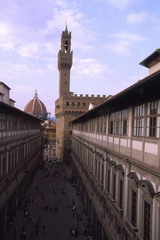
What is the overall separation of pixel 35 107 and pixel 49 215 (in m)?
120

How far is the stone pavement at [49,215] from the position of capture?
28.7 metres

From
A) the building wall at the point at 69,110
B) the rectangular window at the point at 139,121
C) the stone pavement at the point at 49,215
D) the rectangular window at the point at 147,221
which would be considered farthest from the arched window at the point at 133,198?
the building wall at the point at 69,110

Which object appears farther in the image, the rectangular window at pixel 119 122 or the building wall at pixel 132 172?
the rectangular window at pixel 119 122

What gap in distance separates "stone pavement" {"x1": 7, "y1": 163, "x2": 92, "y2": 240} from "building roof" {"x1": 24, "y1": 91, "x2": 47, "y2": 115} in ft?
336

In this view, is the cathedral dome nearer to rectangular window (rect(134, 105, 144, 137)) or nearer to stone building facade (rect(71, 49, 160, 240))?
stone building facade (rect(71, 49, 160, 240))

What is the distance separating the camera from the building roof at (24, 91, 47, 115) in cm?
15112

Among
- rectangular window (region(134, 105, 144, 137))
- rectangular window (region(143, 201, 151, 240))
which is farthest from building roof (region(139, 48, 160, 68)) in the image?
rectangular window (region(143, 201, 151, 240))

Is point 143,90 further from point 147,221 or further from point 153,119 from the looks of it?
point 147,221

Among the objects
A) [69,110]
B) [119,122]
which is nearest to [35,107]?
[69,110]

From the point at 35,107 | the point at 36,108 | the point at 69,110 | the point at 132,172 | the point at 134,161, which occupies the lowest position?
the point at 132,172

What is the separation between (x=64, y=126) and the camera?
271 feet

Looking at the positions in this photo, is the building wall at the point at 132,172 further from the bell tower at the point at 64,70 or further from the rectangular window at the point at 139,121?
the bell tower at the point at 64,70

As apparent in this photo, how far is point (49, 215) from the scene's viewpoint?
35.2m

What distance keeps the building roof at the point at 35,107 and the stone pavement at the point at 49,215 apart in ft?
336
